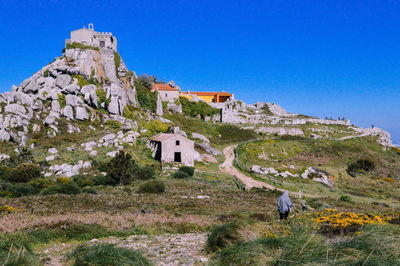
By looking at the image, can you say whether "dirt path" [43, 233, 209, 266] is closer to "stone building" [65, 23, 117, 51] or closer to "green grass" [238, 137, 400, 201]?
"green grass" [238, 137, 400, 201]

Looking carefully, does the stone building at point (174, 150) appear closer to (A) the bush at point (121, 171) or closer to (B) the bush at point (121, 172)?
(A) the bush at point (121, 171)

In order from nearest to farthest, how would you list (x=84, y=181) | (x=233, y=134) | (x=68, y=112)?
(x=84, y=181) < (x=68, y=112) < (x=233, y=134)

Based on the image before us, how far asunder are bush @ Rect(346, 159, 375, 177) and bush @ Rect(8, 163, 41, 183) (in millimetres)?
53299

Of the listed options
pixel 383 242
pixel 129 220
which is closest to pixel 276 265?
pixel 383 242

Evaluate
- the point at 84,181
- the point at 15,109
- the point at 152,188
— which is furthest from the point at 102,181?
the point at 15,109

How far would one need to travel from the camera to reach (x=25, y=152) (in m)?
38.0

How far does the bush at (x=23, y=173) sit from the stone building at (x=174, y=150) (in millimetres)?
17391

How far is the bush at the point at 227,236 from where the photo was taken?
864cm

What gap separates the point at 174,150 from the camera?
148 feet

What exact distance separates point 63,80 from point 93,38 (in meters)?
18.1

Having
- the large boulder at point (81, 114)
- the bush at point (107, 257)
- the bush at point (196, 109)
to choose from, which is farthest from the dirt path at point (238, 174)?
the large boulder at point (81, 114)

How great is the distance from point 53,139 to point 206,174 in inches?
1011

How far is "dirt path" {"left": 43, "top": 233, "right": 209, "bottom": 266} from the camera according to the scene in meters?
8.02

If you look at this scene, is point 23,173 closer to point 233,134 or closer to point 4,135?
point 4,135
